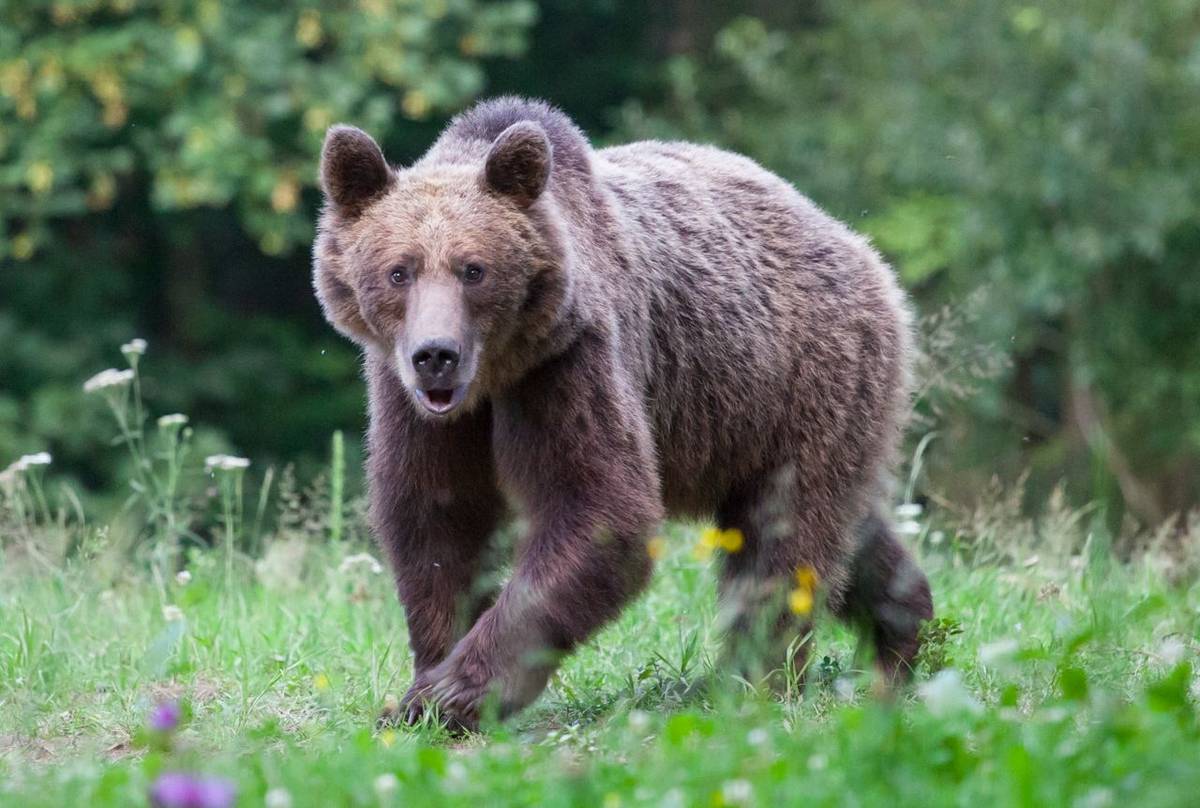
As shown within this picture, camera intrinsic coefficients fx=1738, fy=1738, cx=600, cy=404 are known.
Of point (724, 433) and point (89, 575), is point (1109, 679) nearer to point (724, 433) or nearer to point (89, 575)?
point (724, 433)

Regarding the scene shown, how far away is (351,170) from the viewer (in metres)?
5.36

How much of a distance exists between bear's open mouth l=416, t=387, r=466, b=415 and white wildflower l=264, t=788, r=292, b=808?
1763 mm

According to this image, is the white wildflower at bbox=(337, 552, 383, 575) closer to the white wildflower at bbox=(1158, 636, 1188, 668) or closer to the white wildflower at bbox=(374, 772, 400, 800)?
the white wildflower at bbox=(1158, 636, 1188, 668)

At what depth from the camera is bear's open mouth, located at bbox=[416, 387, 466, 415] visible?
4.97 meters

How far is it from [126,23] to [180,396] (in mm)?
3750

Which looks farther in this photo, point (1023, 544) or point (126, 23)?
point (126, 23)

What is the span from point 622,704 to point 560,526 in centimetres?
55

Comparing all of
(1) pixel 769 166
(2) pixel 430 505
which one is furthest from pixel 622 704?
(1) pixel 769 166

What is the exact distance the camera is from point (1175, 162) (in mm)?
14086

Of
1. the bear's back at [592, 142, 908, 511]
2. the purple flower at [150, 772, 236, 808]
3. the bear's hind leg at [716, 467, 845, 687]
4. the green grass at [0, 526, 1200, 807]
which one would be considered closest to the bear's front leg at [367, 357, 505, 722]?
the green grass at [0, 526, 1200, 807]

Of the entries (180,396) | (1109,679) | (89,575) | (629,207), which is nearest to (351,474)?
(180,396)

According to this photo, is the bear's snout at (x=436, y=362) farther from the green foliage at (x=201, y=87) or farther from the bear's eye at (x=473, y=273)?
the green foliage at (x=201, y=87)

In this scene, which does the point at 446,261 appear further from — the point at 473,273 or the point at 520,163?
the point at 520,163

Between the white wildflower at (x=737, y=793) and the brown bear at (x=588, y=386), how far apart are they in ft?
3.80
